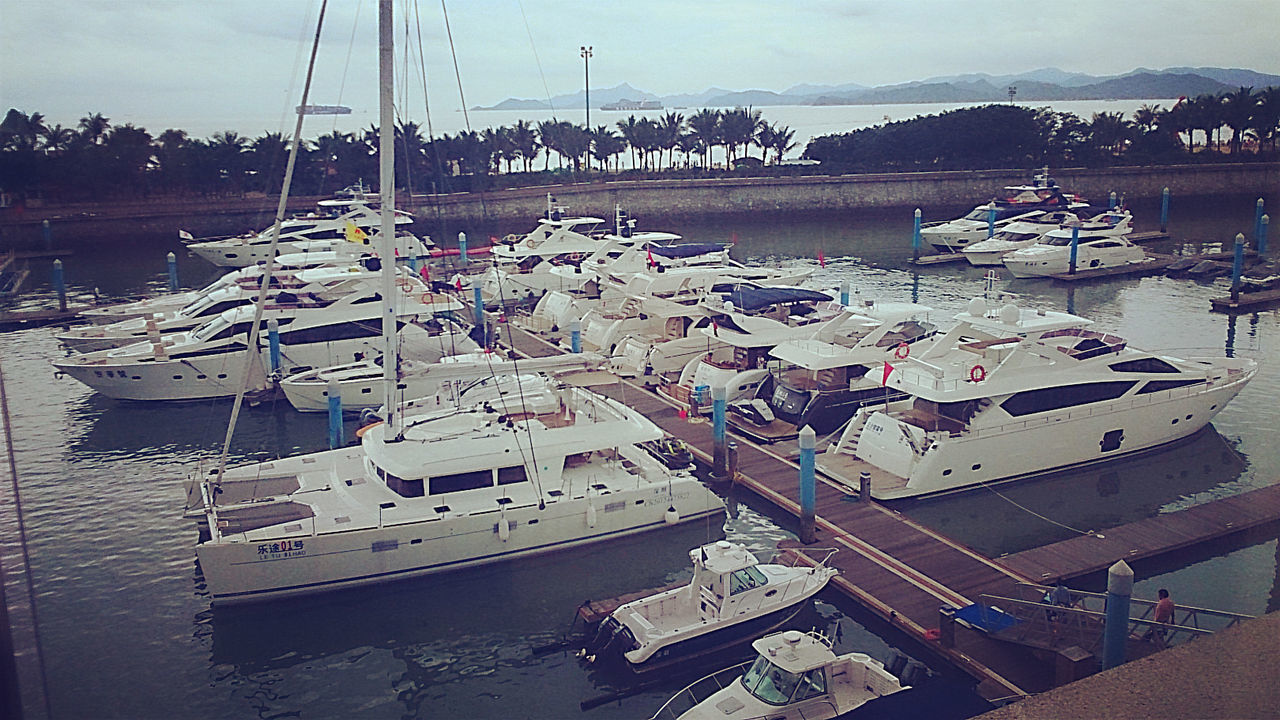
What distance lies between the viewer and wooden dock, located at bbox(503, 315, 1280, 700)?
7590mm

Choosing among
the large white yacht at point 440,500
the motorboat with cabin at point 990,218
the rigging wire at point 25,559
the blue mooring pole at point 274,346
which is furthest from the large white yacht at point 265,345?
the motorboat with cabin at point 990,218

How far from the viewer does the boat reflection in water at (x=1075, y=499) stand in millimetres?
10797

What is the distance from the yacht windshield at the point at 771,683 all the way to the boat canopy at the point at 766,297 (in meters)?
9.37

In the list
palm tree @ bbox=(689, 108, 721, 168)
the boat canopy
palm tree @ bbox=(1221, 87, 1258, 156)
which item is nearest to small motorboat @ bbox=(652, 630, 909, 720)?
the boat canopy

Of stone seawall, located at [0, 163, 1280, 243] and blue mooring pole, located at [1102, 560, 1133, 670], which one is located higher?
stone seawall, located at [0, 163, 1280, 243]

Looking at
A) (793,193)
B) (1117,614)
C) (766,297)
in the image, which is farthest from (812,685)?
(793,193)

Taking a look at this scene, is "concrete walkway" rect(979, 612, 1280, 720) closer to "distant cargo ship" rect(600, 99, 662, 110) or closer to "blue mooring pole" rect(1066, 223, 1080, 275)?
"distant cargo ship" rect(600, 99, 662, 110)

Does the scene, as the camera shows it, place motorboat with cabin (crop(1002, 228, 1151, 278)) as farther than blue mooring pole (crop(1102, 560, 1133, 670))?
Yes

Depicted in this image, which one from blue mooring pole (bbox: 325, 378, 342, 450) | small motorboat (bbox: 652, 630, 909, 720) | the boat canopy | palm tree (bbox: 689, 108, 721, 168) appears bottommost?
small motorboat (bbox: 652, 630, 909, 720)

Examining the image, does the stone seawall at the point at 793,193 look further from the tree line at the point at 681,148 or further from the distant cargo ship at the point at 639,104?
the distant cargo ship at the point at 639,104

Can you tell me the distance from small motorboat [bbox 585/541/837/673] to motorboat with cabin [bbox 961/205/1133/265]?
75.5 ft

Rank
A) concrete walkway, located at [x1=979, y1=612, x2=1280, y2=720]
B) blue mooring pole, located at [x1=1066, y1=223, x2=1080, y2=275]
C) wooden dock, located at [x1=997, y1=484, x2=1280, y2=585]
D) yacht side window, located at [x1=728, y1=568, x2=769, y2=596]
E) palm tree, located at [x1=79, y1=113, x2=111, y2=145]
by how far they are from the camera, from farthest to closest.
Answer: blue mooring pole, located at [x1=1066, y1=223, x2=1080, y2=275] < wooden dock, located at [x1=997, y1=484, x2=1280, y2=585] < yacht side window, located at [x1=728, y1=568, x2=769, y2=596] < palm tree, located at [x1=79, y1=113, x2=111, y2=145] < concrete walkway, located at [x1=979, y1=612, x2=1280, y2=720]

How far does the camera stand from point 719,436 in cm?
1209

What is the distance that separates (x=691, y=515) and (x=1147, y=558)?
4.60 meters
